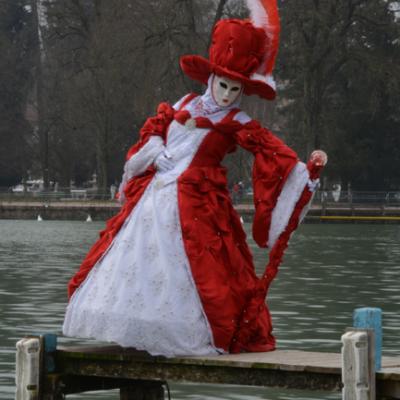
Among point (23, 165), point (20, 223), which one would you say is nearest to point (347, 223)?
point (20, 223)

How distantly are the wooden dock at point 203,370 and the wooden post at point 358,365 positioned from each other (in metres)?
0.15

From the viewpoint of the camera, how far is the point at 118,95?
61094 mm

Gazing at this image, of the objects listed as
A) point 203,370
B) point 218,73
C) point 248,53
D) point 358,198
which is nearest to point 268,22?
point 248,53

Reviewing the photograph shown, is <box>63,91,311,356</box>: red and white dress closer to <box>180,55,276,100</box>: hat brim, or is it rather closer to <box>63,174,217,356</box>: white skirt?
<box>63,174,217,356</box>: white skirt

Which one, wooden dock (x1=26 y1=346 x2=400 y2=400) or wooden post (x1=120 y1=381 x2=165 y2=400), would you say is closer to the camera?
wooden dock (x1=26 y1=346 x2=400 y2=400)

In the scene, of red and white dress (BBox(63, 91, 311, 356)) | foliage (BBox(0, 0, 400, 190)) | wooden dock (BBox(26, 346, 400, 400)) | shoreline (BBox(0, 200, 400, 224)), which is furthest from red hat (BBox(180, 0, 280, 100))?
shoreline (BBox(0, 200, 400, 224))

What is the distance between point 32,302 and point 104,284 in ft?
31.4

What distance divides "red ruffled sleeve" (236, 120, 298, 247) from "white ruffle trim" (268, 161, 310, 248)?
0.03 m

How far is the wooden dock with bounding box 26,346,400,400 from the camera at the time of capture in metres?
7.95

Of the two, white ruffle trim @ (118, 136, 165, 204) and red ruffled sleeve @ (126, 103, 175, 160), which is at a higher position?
red ruffled sleeve @ (126, 103, 175, 160)

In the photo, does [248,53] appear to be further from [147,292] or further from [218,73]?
[147,292]

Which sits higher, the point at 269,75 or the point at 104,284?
the point at 269,75

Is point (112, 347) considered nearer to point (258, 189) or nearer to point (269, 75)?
point (258, 189)

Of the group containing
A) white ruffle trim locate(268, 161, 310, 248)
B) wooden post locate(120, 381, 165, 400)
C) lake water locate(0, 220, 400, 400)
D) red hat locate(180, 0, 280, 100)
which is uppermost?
red hat locate(180, 0, 280, 100)
